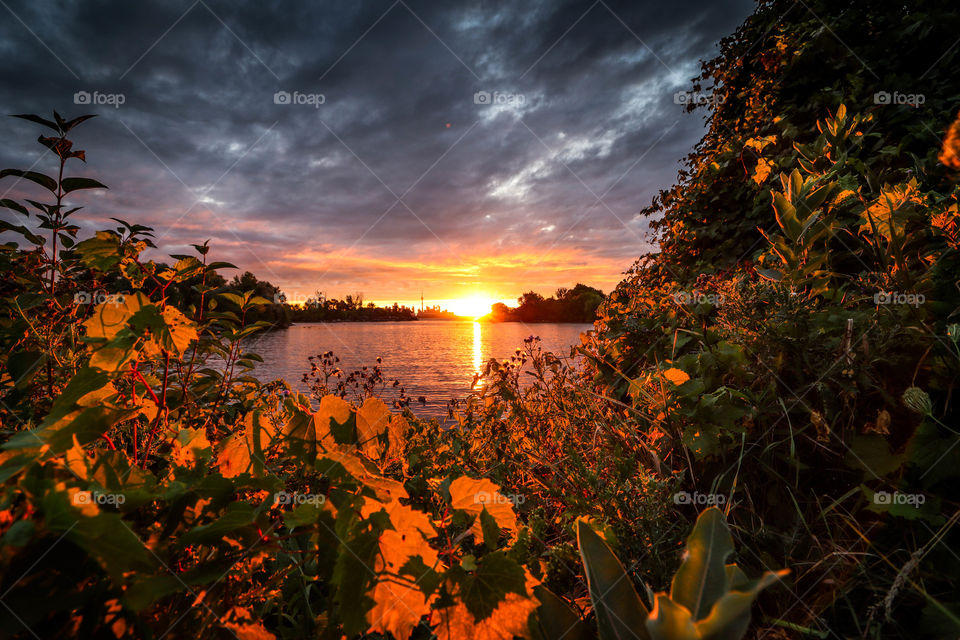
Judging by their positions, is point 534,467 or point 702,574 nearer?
point 702,574

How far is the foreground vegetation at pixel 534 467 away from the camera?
1.83 ft

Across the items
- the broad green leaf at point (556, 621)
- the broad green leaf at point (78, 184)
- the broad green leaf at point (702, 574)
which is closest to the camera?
the broad green leaf at point (702, 574)

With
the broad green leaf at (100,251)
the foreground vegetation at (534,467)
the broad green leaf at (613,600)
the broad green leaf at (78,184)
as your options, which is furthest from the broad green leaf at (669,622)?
the broad green leaf at (78,184)

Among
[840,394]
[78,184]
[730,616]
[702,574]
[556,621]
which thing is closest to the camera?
[730,616]

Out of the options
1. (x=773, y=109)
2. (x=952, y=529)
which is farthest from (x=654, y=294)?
(x=773, y=109)

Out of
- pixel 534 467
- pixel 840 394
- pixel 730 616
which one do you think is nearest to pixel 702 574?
pixel 730 616

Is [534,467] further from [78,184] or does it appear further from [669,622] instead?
[78,184]

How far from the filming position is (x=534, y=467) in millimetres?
1904

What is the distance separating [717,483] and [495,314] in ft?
23.5

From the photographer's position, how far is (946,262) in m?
1.31

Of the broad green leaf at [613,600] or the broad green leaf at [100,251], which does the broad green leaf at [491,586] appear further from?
the broad green leaf at [100,251]

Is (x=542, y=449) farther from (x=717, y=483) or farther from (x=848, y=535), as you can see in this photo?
(x=848, y=535)

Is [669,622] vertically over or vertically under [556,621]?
over

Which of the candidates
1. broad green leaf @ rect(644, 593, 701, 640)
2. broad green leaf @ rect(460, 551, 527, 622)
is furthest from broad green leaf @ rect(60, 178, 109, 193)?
broad green leaf @ rect(644, 593, 701, 640)
